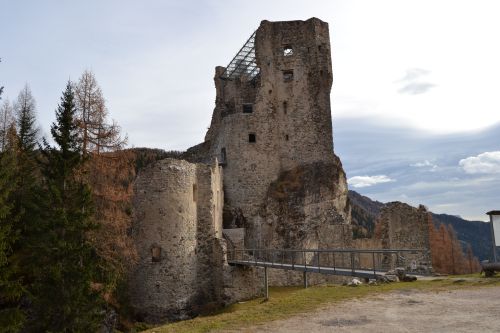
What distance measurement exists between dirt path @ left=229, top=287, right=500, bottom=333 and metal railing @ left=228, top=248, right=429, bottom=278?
3008 millimetres

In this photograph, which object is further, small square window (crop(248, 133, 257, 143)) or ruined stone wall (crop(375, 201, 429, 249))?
small square window (crop(248, 133, 257, 143))

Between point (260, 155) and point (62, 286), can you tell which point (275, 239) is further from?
point (62, 286)

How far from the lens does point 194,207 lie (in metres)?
27.2

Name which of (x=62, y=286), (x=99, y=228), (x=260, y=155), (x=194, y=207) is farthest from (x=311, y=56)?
(x=62, y=286)

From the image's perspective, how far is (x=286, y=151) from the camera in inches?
1443

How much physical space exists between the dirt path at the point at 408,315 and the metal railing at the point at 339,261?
3008mm

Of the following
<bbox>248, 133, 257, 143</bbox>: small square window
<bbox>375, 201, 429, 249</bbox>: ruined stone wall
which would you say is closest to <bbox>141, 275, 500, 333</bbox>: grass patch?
<bbox>375, 201, 429, 249</bbox>: ruined stone wall

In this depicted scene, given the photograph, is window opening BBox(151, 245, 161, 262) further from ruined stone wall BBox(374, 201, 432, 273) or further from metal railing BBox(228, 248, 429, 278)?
ruined stone wall BBox(374, 201, 432, 273)

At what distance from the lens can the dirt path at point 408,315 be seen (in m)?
10.7

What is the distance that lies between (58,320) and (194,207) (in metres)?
11.1

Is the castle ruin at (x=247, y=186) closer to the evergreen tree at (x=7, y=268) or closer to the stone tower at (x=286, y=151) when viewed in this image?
the stone tower at (x=286, y=151)

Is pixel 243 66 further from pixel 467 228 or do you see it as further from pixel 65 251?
pixel 467 228

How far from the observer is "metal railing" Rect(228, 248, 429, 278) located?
1818 centimetres

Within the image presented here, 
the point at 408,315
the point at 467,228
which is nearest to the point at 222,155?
the point at 408,315
